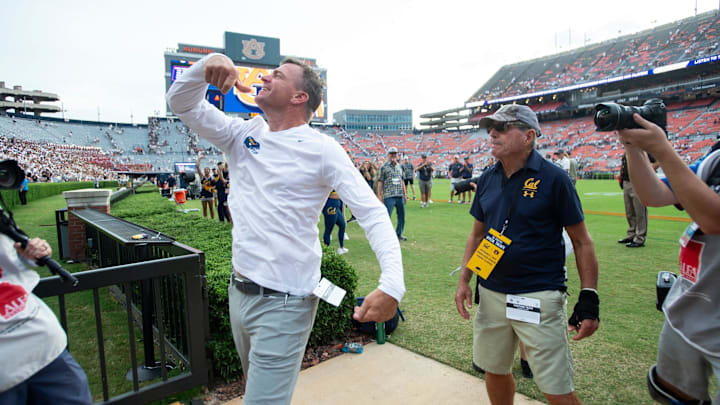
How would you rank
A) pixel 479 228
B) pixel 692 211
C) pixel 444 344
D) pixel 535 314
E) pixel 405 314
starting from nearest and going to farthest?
pixel 692 211 → pixel 535 314 → pixel 479 228 → pixel 444 344 → pixel 405 314

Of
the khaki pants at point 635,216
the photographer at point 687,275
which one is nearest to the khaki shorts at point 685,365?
the photographer at point 687,275

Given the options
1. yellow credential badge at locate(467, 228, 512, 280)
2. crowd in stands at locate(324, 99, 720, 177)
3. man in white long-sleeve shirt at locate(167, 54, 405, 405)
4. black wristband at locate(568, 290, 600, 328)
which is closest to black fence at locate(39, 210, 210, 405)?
man in white long-sleeve shirt at locate(167, 54, 405, 405)

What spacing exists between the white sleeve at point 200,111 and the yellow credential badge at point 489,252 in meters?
1.56

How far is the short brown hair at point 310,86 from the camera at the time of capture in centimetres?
199

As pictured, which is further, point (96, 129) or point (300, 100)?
point (96, 129)

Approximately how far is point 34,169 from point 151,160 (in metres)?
18.1

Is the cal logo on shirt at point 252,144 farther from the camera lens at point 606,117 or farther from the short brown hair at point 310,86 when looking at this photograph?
the camera lens at point 606,117

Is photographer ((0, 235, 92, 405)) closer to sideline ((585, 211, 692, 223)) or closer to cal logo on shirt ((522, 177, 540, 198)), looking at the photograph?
cal logo on shirt ((522, 177, 540, 198))

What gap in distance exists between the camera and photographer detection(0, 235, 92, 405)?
138 cm

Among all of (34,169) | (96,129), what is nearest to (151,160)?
(96,129)

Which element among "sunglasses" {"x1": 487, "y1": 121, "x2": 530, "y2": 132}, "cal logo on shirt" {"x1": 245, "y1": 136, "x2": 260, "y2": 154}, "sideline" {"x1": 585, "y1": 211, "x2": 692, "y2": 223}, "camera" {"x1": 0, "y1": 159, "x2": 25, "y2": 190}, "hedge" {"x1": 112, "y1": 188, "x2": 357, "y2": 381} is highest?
"sunglasses" {"x1": 487, "y1": 121, "x2": 530, "y2": 132}

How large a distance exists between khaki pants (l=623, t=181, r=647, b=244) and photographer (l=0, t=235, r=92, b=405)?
8636 millimetres

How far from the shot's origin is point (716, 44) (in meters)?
45.4

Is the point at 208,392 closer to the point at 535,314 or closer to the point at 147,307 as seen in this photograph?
the point at 147,307
